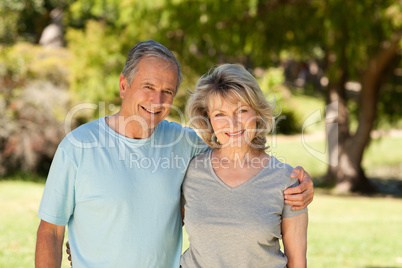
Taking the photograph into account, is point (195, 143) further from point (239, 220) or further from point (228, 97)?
point (239, 220)

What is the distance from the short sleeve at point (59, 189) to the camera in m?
2.50

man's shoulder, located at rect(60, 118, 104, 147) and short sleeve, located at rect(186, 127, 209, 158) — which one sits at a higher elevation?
man's shoulder, located at rect(60, 118, 104, 147)

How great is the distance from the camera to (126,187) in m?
2.55

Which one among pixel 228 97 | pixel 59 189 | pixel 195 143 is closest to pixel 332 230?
pixel 195 143

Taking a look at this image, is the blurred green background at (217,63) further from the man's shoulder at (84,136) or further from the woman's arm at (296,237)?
the man's shoulder at (84,136)

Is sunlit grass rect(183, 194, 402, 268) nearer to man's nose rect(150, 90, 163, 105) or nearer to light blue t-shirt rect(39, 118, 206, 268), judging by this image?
light blue t-shirt rect(39, 118, 206, 268)

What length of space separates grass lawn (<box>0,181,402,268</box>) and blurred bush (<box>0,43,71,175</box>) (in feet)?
2.97

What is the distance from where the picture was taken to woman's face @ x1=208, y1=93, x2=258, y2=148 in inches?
106

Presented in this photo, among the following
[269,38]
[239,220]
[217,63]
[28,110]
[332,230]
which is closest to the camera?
[239,220]

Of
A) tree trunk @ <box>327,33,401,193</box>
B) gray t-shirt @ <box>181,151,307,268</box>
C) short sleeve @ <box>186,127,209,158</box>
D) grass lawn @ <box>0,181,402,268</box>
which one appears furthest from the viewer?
tree trunk @ <box>327,33,401,193</box>

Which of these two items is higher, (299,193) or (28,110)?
(28,110)

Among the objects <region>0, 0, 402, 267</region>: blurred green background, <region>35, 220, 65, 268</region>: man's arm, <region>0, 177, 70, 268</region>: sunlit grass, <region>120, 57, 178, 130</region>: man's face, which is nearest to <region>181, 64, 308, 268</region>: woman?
<region>120, 57, 178, 130</region>: man's face

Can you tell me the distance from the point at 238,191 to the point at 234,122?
0.38 m

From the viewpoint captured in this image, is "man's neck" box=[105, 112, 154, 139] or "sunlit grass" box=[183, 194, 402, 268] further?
"sunlit grass" box=[183, 194, 402, 268]
